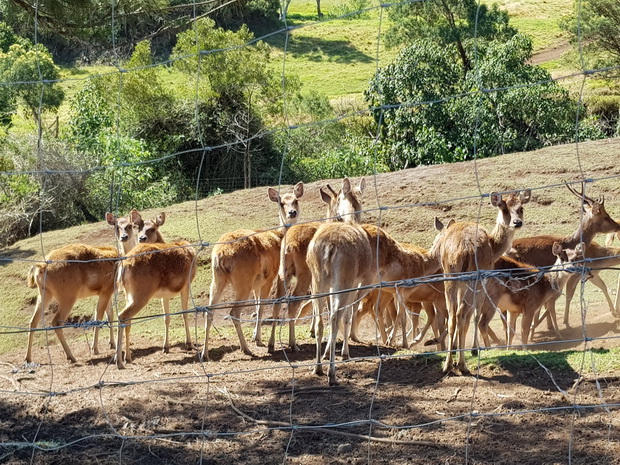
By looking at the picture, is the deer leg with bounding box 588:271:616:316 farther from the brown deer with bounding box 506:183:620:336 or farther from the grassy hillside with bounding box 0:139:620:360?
the grassy hillside with bounding box 0:139:620:360

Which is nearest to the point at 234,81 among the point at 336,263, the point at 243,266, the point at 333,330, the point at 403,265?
the point at 243,266

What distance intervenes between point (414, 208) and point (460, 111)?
6289 millimetres

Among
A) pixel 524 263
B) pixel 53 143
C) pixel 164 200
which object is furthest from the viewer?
pixel 164 200

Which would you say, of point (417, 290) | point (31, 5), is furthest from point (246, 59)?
point (417, 290)

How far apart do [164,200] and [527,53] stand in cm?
1095

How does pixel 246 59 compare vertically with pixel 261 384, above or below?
above

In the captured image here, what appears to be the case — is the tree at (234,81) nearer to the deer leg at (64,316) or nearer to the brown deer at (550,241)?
the brown deer at (550,241)

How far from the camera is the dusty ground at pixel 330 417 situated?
650cm

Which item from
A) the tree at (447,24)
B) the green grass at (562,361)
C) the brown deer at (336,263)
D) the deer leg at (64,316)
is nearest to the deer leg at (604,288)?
the green grass at (562,361)

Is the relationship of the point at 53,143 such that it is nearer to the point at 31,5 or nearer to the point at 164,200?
the point at 164,200

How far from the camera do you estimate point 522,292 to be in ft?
33.4

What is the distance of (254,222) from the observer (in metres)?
15.4

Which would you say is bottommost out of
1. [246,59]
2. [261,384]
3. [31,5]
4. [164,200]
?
[164,200]

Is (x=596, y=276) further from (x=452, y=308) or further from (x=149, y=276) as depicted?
(x=149, y=276)
